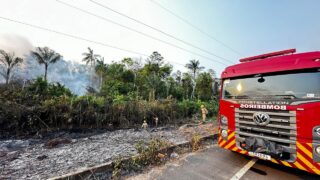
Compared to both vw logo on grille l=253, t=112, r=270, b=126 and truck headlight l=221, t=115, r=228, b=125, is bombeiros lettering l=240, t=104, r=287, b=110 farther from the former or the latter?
truck headlight l=221, t=115, r=228, b=125

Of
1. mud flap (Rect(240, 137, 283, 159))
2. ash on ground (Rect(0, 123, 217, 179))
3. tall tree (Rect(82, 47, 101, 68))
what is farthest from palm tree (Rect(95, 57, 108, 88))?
mud flap (Rect(240, 137, 283, 159))

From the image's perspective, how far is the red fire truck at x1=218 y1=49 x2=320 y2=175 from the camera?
254cm

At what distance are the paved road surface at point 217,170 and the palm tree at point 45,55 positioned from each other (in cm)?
3756

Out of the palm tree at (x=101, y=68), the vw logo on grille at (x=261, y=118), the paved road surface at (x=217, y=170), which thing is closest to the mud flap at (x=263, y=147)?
the vw logo on grille at (x=261, y=118)

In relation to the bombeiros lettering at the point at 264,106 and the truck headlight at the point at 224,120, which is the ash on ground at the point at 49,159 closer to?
the truck headlight at the point at 224,120

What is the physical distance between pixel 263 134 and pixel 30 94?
9.46 m

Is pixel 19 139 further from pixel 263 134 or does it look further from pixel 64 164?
pixel 263 134

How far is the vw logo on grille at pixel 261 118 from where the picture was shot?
116 inches

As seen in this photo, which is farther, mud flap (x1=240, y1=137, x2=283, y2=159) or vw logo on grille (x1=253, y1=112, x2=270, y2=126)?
vw logo on grille (x1=253, y1=112, x2=270, y2=126)

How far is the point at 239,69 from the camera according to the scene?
379 centimetres

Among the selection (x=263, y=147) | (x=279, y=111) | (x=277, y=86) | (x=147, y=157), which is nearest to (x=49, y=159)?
(x=147, y=157)

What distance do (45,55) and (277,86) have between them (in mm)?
40789

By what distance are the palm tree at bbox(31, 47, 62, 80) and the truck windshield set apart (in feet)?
125

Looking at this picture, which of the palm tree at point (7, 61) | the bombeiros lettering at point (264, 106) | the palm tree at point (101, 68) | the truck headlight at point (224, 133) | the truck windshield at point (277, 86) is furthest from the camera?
the palm tree at point (101, 68)
